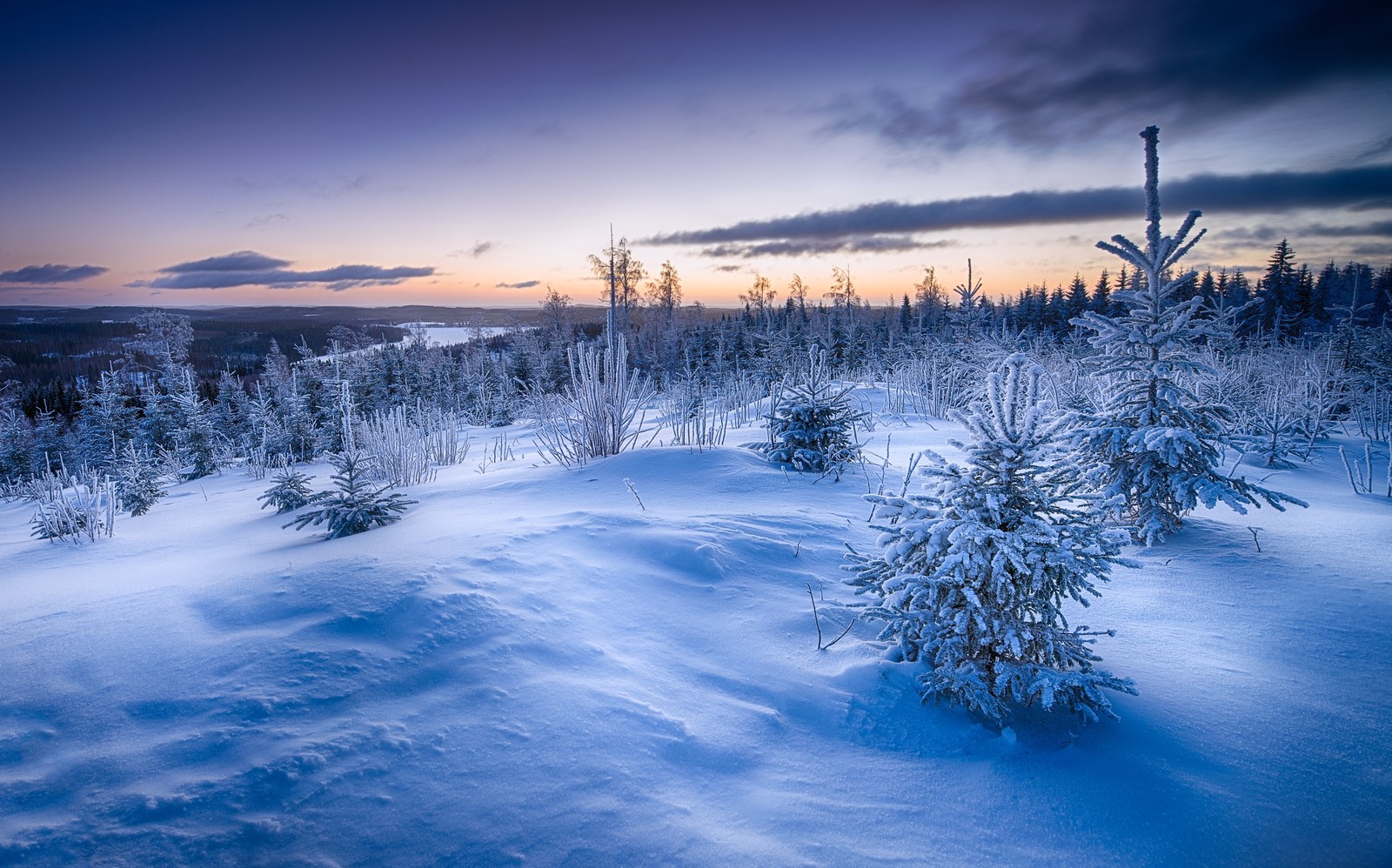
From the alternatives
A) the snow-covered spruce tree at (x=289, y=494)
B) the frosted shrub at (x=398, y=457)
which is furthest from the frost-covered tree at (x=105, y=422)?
the snow-covered spruce tree at (x=289, y=494)

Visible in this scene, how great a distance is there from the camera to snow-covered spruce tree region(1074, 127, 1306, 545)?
390 cm

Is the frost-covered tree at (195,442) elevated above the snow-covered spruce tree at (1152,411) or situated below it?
below

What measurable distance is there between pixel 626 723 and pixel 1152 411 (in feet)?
13.9

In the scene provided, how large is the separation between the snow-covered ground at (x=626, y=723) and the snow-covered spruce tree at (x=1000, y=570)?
7.6 inches

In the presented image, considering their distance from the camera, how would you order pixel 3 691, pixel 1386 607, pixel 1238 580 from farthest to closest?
pixel 1238 580, pixel 1386 607, pixel 3 691

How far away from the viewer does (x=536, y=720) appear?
6.26 feet

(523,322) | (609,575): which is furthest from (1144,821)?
(523,322)

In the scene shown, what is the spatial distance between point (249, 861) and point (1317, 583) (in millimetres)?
4924

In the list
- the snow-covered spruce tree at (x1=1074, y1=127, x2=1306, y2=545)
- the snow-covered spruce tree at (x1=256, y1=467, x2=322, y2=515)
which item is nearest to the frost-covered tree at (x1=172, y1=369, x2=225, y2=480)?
the snow-covered spruce tree at (x1=256, y1=467, x2=322, y2=515)

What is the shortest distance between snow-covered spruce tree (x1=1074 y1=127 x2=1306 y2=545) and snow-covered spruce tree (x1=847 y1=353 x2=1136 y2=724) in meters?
2.08

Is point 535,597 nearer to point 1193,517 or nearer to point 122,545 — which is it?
point 122,545

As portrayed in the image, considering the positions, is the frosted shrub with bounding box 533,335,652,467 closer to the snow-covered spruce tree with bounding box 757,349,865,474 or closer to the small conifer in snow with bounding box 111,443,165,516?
the snow-covered spruce tree with bounding box 757,349,865,474

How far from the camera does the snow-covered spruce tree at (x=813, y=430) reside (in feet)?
18.8

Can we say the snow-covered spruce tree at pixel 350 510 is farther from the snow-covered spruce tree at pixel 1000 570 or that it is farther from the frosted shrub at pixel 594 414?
the snow-covered spruce tree at pixel 1000 570
